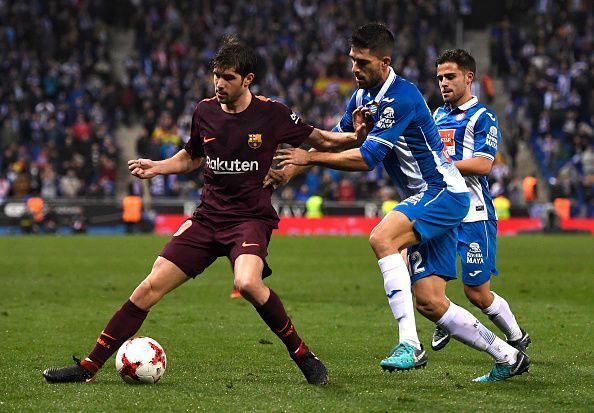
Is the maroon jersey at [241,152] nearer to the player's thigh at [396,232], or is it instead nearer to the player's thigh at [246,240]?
the player's thigh at [246,240]

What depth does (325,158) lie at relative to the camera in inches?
297

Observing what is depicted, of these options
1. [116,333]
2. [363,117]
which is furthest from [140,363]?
[363,117]

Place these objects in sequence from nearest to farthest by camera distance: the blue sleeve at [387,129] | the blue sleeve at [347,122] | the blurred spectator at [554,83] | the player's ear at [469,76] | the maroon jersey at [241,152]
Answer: the blue sleeve at [387,129]
the maroon jersey at [241,152]
the blue sleeve at [347,122]
the player's ear at [469,76]
the blurred spectator at [554,83]

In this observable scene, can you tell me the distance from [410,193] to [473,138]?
4.03 feet

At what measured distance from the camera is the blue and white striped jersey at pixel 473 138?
8.97 meters

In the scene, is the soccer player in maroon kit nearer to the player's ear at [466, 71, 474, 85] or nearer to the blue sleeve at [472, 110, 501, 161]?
the blue sleeve at [472, 110, 501, 161]

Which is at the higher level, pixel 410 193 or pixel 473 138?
pixel 473 138

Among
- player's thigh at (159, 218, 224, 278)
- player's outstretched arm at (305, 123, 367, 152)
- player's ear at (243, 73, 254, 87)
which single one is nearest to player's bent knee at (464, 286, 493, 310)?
player's outstretched arm at (305, 123, 367, 152)

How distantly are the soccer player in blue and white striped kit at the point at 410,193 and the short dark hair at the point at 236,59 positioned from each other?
62 centimetres

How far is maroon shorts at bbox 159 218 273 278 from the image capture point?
7594mm

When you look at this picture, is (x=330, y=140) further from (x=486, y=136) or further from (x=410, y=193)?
(x=486, y=136)

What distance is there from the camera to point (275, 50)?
1407 inches

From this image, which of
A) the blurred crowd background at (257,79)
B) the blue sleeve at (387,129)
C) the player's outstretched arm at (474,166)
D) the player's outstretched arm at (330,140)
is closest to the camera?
the blue sleeve at (387,129)

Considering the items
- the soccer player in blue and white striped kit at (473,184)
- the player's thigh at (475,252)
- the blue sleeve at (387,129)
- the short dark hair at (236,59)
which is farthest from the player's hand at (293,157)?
the player's thigh at (475,252)
